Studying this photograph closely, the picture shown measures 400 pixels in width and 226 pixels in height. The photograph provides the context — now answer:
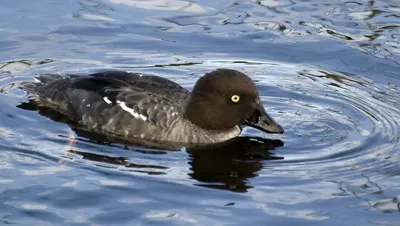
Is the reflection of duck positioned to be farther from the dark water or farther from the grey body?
the grey body

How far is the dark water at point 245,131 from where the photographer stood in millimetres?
9477

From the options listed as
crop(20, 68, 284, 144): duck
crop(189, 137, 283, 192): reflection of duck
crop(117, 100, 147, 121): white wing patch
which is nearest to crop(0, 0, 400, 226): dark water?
crop(189, 137, 283, 192): reflection of duck

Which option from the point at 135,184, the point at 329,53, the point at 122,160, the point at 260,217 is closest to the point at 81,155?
the point at 122,160

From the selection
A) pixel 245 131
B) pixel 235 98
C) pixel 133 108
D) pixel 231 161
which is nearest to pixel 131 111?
pixel 133 108

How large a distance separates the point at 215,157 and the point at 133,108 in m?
1.26

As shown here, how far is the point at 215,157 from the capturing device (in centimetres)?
1124

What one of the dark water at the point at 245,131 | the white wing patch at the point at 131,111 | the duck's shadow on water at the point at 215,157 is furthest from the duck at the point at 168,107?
the dark water at the point at 245,131

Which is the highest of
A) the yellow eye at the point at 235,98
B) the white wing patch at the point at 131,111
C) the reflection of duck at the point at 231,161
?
the yellow eye at the point at 235,98

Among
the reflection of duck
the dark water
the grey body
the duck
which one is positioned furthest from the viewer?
the grey body

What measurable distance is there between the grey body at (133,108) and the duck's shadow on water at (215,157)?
0.15 m

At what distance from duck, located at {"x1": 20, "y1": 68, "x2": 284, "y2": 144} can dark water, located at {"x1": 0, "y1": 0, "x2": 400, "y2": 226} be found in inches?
12.7

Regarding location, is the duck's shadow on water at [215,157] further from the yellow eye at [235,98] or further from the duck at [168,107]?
the yellow eye at [235,98]

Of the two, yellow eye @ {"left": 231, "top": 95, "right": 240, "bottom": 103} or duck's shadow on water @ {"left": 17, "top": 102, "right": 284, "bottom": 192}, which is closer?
duck's shadow on water @ {"left": 17, "top": 102, "right": 284, "bottom": 192}

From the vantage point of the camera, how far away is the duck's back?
11.8m
